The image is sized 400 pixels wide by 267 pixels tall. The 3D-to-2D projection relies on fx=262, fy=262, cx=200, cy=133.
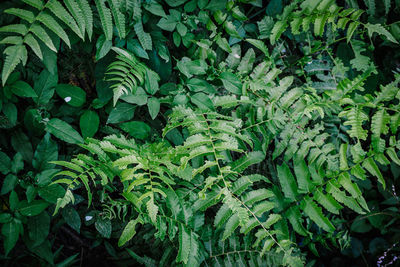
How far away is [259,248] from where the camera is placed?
195cm

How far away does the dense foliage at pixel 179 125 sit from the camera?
1.67m

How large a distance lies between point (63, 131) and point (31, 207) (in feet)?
1.92

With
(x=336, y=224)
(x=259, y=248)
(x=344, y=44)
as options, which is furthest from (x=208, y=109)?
(x=336, y=224)

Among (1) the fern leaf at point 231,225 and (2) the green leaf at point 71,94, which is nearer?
(1) the fern leaf at point 231,225

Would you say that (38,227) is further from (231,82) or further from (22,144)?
(231,82)

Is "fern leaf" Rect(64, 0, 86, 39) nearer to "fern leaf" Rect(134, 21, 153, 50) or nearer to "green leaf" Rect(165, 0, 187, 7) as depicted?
"fern leaf" Rect(134, 21, 153, 50)

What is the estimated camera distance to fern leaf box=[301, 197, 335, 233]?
1.85 m

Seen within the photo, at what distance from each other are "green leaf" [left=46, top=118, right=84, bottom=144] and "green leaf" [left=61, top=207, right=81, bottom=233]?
1.89 ft

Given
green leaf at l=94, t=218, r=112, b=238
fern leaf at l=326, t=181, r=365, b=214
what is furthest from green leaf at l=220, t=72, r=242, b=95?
green leaf at l=94, t=218, r=112, b=238

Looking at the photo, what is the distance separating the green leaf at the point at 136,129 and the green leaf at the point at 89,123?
21cm

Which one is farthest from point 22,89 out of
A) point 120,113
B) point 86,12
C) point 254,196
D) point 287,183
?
point 287,183

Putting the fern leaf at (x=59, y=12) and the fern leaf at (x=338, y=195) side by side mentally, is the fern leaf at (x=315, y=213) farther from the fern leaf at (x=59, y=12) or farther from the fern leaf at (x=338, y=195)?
the fern leaf at (x=59, y=12)

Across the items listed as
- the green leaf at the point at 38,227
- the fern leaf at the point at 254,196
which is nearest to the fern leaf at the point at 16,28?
the green leaf at the point at 38,227

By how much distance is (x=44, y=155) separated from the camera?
194 centimetres
